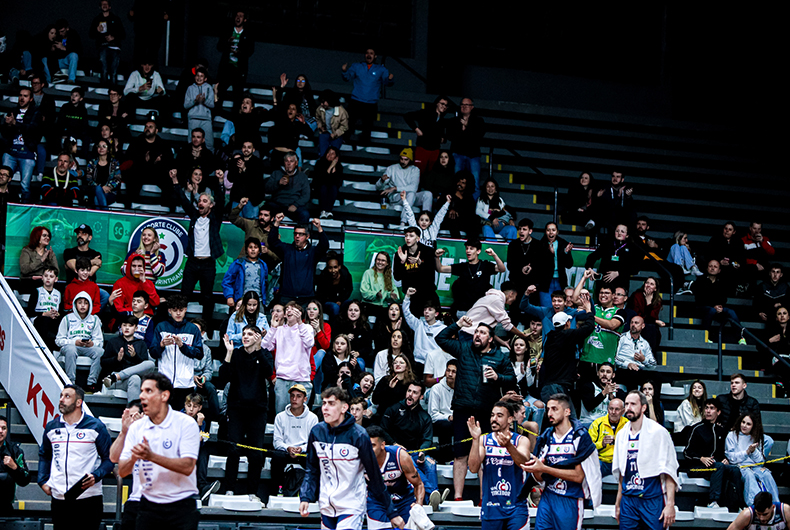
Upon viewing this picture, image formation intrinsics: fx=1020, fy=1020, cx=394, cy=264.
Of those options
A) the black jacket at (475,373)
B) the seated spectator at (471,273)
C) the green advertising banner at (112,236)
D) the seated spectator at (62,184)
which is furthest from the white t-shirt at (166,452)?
the seated spectator at (62,184)

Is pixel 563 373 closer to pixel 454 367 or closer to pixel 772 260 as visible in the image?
pixel 454 367

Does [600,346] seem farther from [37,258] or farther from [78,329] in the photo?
[37,258]

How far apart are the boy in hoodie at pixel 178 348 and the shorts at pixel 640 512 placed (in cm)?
562

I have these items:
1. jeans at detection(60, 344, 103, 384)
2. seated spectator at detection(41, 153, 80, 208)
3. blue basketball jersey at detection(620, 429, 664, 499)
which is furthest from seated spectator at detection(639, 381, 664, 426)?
seated spectator at detection(41, 153, 80, 208)

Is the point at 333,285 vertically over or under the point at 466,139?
under

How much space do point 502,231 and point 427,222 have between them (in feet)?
6.55

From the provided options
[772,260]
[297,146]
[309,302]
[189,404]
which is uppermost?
[297,146]

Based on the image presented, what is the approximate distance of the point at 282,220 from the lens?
1606 centimetres

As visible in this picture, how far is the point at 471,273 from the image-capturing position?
15797mm

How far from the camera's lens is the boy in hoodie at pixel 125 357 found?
1305 cm

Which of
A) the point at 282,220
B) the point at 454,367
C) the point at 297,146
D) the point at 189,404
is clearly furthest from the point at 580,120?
the point at 189,404

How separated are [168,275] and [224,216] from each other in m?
1.29

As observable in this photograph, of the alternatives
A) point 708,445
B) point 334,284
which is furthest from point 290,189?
point 708,445

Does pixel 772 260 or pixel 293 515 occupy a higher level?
pixel 772 260
